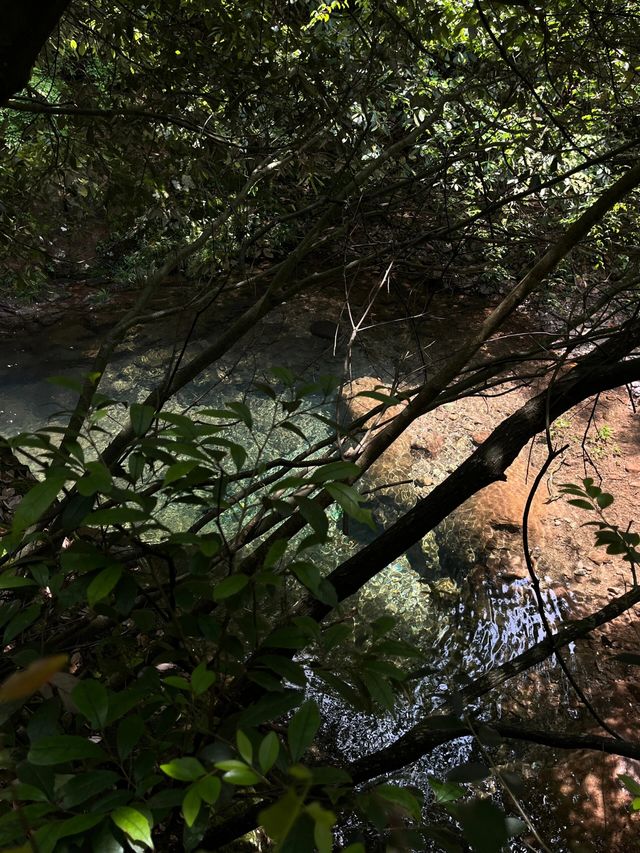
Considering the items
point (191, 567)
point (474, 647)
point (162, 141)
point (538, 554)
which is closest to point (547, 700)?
point (474, 647)

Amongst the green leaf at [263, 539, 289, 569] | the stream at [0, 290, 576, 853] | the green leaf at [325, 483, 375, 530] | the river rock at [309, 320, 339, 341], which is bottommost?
the stream at [0, 290, 576, 853]

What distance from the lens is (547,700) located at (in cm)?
318

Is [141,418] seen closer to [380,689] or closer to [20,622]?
[20,622]

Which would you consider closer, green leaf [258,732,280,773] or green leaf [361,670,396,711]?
green leaf [258,732,280,773]

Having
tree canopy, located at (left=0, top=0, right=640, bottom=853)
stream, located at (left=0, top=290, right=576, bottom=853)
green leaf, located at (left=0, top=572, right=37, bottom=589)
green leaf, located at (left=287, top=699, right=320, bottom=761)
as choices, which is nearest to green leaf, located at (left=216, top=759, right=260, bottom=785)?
tree canopy, located at (left=0, top=0, right=640, bottom=853)

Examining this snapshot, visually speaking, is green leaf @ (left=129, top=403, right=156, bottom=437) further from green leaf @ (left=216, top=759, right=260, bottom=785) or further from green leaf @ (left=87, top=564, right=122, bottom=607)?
green leaf @ (left=216, top=759, right=260, bottom=785)

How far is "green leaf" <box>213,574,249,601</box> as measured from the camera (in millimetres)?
965

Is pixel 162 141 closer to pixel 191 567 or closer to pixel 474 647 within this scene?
pixel 191 567

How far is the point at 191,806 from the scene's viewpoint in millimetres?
745

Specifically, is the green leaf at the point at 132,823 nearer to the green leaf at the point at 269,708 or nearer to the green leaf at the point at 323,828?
the green leaf at the point at 269,708

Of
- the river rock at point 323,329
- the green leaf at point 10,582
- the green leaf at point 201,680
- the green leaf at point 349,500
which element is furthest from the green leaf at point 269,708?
the river rock at point 323,329

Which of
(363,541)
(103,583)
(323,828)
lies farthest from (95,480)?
(363,541)

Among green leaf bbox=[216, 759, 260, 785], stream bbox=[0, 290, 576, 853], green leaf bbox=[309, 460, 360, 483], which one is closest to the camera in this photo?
green leaf bbox=[216, 759, 260, 785]

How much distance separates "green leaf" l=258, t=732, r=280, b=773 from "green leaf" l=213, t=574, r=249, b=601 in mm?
276
